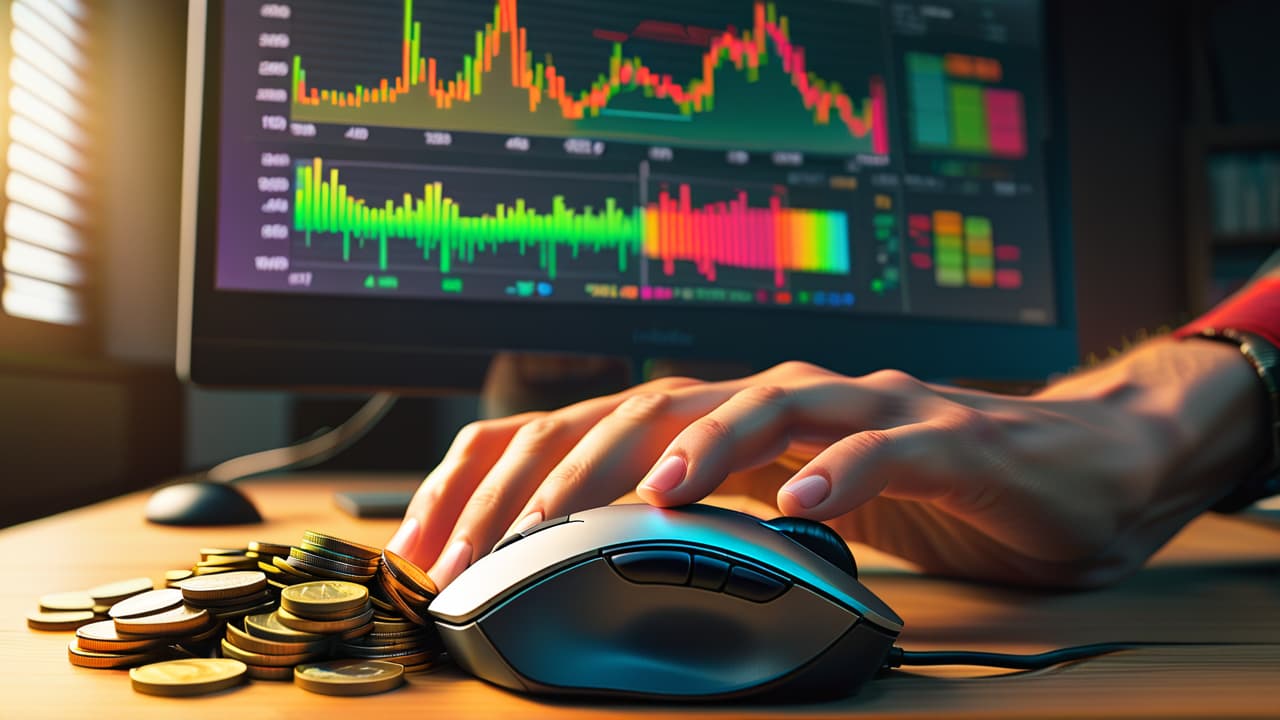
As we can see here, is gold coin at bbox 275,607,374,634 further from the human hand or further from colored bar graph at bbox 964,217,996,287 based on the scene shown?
colored bar graph at bbox 964,217,996,287

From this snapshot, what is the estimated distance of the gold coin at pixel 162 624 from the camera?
0.31 meters

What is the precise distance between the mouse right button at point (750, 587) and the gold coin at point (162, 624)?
0.20m

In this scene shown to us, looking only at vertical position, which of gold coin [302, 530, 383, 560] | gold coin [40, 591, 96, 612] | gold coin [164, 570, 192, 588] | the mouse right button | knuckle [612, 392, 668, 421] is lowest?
gold coin [40, 591, 96, 612]

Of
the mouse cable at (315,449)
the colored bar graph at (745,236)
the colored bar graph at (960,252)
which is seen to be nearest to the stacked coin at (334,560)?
the colored bar graph at (745,236)

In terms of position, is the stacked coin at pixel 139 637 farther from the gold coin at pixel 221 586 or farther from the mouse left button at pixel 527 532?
the mouse left button at pixel 527 532

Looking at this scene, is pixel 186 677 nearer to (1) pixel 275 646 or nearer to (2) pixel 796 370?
(1) pixel 275 646

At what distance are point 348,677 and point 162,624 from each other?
80 mm

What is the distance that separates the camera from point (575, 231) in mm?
763

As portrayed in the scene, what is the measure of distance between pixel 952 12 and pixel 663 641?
0.81m

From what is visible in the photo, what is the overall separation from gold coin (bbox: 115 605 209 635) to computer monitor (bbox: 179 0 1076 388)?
420 millimetres

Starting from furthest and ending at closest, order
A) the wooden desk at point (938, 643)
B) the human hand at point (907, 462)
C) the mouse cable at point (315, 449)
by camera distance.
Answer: the mouse cable at point (315, 449), the human hand at point (907, 462), the wooden desk at point (938, 643)

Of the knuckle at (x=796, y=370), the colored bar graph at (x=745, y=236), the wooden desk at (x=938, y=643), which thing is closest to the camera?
the wooden desk at (x=938, y=643)

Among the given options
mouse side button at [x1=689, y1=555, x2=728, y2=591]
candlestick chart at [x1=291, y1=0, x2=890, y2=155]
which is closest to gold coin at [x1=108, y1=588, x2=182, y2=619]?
mouse side button at [x1=689, y1=555, x2=728, y2=591]

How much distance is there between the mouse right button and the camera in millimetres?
289
